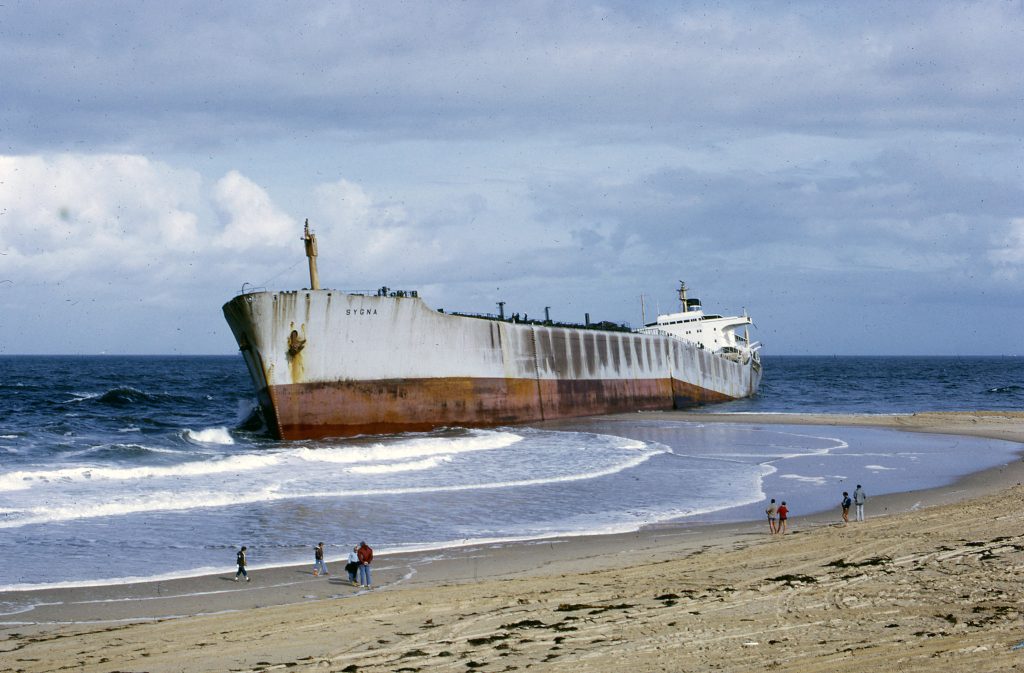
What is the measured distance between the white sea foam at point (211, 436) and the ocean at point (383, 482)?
9 centimetres

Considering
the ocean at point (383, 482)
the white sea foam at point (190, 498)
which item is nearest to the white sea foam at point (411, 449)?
the ocean at point (383, 482)

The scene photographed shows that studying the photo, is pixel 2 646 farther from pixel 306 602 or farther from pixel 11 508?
pixel 11 508

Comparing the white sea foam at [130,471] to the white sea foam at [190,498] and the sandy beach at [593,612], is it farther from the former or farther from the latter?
the sandy beach at [593,612]

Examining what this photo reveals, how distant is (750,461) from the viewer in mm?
30531

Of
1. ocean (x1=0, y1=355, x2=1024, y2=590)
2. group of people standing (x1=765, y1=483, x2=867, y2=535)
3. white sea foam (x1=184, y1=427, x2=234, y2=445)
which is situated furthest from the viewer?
white sea foam (x1=184, y1=427, x2=234, y2=445)

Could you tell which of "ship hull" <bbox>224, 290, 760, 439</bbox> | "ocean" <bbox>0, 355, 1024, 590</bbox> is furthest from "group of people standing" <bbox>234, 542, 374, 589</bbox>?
"ship hull" <bbox>224, 290, 760, 439</bbox>

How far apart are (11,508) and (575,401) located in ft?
87.4

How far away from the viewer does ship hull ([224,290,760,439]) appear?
31531mm

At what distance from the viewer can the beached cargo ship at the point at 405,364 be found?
104 feet

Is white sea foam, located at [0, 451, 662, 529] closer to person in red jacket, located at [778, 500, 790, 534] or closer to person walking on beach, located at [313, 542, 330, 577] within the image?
person walking on beach, located at [313, 542, 330, 577]

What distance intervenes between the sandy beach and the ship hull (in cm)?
1587

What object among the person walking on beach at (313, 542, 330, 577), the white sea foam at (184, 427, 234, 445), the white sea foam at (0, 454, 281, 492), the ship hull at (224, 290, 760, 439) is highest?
the ship hull at (224, 290, 760, 439)

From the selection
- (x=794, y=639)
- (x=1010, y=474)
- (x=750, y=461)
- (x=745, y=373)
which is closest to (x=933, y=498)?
(x=1010, y=474)

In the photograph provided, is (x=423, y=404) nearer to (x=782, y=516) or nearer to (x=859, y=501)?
(x=859, y=501)
